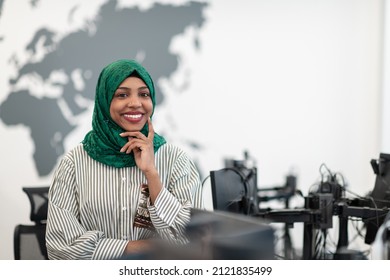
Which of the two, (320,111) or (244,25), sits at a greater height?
(244,25)

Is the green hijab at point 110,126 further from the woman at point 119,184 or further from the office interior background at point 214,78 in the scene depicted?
the office interior background at point 214,78

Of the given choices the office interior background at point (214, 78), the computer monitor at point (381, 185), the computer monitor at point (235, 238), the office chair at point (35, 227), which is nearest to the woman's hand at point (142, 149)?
the computer monitor at point (235, 238)

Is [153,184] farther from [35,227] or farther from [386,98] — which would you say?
[386,98]

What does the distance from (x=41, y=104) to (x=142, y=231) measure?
84 cm

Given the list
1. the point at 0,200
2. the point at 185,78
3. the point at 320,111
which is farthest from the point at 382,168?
the point at 0,200

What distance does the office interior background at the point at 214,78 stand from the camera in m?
1.70

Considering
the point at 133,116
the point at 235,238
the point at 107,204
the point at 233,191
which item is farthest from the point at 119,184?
the point at 233,191

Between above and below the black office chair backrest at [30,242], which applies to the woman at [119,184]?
above

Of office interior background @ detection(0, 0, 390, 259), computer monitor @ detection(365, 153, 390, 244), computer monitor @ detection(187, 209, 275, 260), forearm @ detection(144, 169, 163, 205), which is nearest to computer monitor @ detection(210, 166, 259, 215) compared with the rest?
office interior background @ detection(0, 0, 390, 259)

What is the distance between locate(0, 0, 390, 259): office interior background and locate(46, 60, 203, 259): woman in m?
0.37

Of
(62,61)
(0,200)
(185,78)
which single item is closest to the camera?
(0,200)

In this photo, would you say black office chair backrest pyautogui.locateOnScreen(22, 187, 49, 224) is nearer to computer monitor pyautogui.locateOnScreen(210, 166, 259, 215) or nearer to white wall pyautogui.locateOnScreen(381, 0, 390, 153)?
computer monitor pyautogui.locateOnScreen(210, 166, 259, 215)
